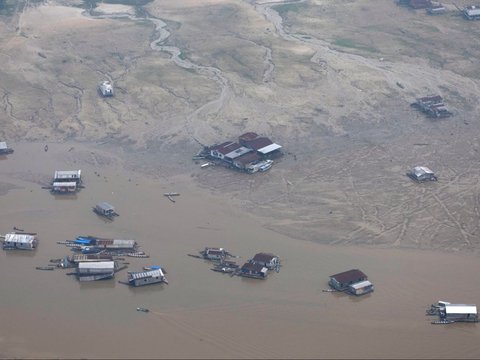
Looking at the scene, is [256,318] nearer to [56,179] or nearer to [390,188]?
[390,188]

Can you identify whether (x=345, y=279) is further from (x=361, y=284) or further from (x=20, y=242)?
(x=20, y=242)

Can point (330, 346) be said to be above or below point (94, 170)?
above

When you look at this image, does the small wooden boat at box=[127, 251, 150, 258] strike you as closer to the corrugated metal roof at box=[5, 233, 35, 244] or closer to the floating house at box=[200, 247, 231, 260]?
the floating house at box=[200, 247, 231, 260]

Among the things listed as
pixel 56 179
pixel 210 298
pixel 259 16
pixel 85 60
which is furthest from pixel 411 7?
pixel 210 298

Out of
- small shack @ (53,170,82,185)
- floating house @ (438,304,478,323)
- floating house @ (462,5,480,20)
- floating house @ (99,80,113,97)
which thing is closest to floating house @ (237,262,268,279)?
floating house @ (438,304,478,323)

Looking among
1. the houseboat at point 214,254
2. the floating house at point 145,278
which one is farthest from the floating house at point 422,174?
the floating house at point 145,278
